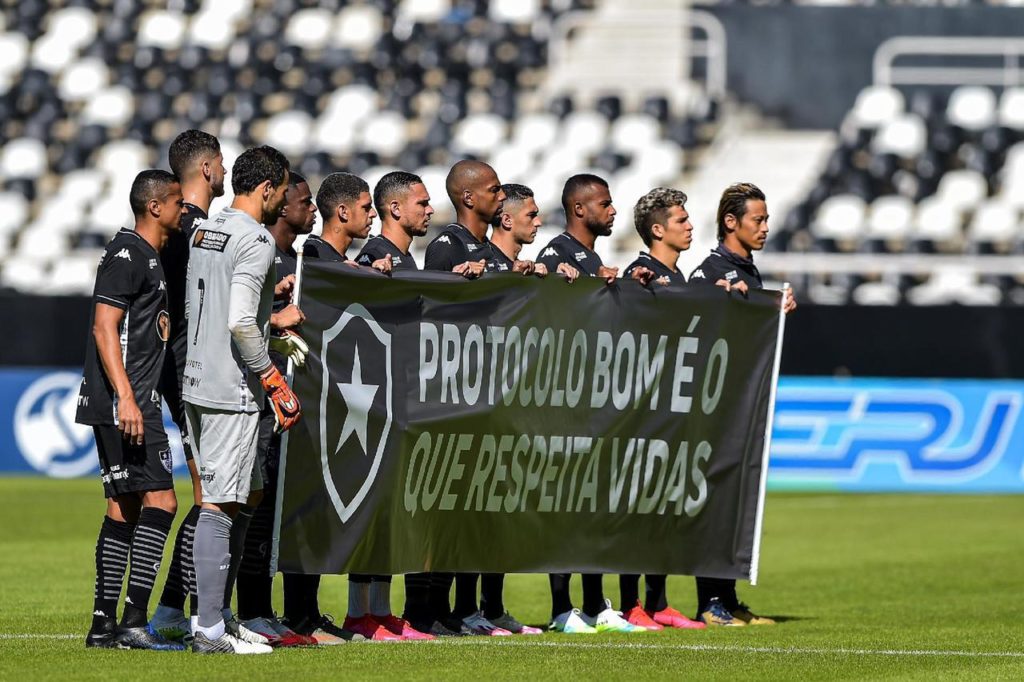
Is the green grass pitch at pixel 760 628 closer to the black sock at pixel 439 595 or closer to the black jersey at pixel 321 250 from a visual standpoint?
the black sock at pixel 439 595

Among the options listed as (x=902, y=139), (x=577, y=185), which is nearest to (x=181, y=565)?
(x=577, y=185)

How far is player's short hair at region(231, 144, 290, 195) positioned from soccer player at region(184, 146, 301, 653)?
148 mm

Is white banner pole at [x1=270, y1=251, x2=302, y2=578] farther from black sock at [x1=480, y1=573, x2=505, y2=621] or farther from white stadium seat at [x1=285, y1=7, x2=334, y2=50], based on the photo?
white stadium seat at [x1=285, y1=7, x2=334, y2=50]

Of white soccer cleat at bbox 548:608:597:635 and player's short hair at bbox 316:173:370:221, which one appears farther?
white soccer cleat at bbox 548:608:597:635

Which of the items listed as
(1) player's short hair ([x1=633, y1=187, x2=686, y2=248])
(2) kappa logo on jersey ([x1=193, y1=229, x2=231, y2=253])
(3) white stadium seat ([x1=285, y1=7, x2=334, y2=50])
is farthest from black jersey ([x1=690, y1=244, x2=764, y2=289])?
(3) white stadium seat ([x1=285, y1=7, x2=334, y2=50])

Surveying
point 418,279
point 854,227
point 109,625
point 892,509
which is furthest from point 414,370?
point 854,227

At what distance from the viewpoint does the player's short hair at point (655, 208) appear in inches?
414

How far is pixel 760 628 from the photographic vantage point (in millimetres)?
10094

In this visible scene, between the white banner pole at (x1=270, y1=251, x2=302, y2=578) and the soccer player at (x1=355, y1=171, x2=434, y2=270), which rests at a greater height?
the soccer player at (x1=355, y1=171, x2=434, y2=270)

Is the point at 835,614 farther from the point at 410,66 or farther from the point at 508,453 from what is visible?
the point at 410,66

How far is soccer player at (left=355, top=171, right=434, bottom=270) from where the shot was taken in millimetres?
9508

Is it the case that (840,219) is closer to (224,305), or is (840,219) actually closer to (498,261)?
(498,261)

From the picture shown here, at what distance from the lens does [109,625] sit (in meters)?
8.38

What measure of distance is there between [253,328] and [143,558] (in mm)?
1245
